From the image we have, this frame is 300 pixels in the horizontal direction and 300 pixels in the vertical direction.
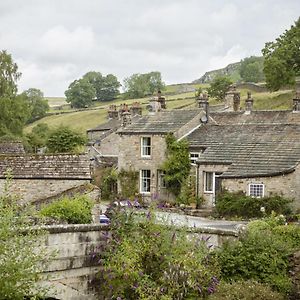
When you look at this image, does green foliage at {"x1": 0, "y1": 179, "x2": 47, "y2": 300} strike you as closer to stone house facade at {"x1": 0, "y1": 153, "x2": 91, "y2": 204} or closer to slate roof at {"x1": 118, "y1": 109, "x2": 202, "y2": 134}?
stone house facade at {"x1": 0, "y1": 153, "x2": 91, "y2": 204}

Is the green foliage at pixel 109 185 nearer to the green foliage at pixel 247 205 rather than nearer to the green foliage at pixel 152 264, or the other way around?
the green foliage at pixel 247 205

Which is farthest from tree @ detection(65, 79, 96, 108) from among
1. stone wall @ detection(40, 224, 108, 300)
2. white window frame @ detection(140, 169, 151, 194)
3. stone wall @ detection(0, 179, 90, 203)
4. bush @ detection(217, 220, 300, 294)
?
stone wall @ detection(40, 224, 108, 300)

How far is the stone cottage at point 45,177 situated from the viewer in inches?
998

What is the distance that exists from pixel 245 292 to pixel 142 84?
128235 millimetres

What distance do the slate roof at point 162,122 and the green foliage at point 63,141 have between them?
23.0 m

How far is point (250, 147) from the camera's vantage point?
3797 centimetres

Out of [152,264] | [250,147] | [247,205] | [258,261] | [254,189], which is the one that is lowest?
[247,205]

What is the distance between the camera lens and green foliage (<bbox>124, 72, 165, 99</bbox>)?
143375 millimetres

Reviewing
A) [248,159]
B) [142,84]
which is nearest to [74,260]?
[248,159]

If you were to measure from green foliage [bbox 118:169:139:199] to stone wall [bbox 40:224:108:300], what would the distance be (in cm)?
2524

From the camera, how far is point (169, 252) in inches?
714

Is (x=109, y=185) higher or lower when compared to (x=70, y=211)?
lower

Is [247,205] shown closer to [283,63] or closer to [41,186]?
[41,186]

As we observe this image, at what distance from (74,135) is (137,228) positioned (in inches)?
1949
